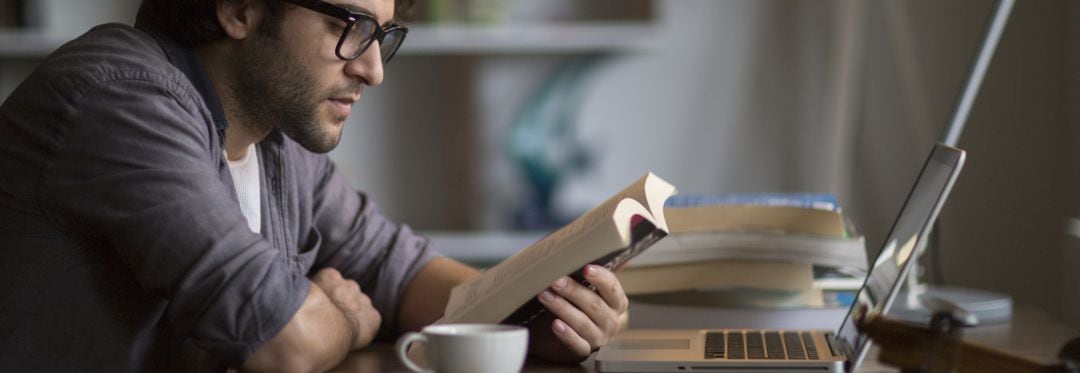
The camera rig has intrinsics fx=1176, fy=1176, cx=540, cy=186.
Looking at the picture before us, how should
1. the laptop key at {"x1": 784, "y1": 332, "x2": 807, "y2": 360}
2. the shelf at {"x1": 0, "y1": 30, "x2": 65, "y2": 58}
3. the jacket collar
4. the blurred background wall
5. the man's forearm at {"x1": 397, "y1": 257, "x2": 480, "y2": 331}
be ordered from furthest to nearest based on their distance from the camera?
the shelf at {"x1": 0, "y1": 30, "x2": 65, "y2": 58}, the blurred background wall, the man's forearm at {"x1": 397, "y1": 257, "x2": 480, "y2": 331}, the jacket collar, the laptop key at {"x1": 784, "y1": 332, "x2": 807, "y2": 360}

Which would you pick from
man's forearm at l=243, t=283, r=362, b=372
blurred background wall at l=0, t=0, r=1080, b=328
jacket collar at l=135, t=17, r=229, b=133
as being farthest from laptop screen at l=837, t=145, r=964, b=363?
blurred background wall at l=0, t=0, r=1080, b=328

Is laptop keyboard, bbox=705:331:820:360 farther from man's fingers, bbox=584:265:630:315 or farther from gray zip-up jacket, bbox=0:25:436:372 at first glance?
gray zip-up jacket, bbox=0:25:436:372

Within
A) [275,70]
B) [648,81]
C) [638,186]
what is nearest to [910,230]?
[638,186]

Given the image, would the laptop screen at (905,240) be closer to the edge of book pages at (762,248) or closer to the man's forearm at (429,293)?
the edge of book pages at (762,248)

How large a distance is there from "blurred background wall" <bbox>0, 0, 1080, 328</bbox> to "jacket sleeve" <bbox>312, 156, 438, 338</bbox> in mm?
1475

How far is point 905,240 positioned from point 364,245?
79cm

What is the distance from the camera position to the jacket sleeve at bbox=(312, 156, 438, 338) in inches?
62.7

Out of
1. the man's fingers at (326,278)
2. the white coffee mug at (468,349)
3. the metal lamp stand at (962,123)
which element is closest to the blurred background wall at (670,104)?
the metal lamp stand at (962,123)

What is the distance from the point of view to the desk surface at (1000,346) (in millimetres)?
1180

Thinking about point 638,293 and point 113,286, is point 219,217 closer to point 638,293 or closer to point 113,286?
point 113,286

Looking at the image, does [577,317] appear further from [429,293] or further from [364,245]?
[364,245]

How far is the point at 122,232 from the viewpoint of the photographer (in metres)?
1.12

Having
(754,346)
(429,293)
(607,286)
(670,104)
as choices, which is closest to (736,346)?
(754,346)

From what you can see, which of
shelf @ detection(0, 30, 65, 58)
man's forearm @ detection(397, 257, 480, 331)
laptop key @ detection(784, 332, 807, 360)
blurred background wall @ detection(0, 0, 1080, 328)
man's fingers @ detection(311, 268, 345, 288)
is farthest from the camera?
shelf @ detection(0, 30, 65, 58)
